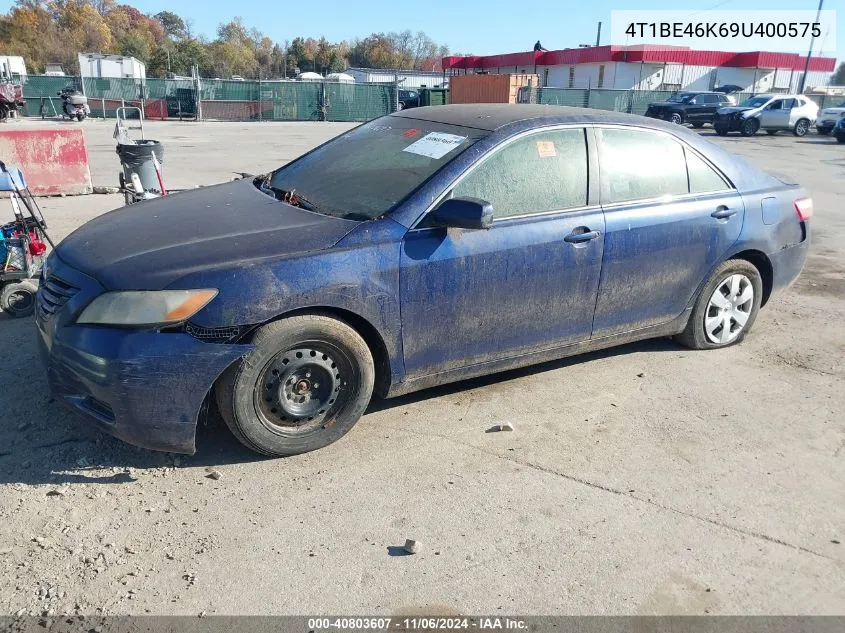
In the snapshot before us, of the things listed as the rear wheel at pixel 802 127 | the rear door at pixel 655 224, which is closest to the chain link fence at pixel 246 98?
the rear wheel at pixel 802 127

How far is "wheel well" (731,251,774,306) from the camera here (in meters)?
4.81

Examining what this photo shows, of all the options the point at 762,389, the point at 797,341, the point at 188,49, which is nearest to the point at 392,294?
the point at 762,389

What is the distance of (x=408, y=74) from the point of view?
62.7 metres

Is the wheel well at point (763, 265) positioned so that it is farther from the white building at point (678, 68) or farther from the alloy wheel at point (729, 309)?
the white building at point (678, 68)

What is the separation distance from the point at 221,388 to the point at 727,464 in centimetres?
Answer: 255

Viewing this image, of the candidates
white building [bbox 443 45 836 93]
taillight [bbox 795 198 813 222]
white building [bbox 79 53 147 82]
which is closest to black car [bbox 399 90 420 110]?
white building [bbox 79 53 147 82]

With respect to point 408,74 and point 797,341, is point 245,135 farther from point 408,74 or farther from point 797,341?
point 408,74

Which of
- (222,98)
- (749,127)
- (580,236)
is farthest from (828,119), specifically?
(580,236)

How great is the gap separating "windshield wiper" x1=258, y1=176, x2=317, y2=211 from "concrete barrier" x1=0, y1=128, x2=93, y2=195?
761cm

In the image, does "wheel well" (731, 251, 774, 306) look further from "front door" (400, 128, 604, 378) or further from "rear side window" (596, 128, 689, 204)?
"front door" (400, 128, 604, 378)

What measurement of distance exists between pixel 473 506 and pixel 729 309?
2.78 meters

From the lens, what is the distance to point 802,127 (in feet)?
98.2

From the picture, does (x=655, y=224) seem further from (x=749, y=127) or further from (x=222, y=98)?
(x=222, y=98)

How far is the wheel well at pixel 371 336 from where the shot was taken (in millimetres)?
3266
